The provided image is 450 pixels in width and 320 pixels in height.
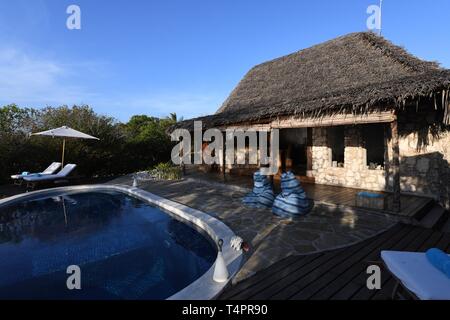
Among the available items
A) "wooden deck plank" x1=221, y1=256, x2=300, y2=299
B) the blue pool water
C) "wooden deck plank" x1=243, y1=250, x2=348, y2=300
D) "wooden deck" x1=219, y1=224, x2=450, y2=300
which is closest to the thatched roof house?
"wooden deck" x1=219, y1=224, x2=450, y2=300

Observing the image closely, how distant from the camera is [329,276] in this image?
346 centimetres

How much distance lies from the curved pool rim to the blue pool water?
10.5 inches

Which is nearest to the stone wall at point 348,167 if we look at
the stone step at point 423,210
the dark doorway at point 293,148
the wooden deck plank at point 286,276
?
the stone step at point 423,210

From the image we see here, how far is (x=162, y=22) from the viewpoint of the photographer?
11789mm

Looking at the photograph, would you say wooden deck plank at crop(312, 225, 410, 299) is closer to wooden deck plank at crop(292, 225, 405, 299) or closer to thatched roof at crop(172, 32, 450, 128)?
wooden deck plank at crop(292, 225, 405, 299)

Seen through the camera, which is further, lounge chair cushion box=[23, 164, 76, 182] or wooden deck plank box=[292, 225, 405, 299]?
lounge chair cushion box=[23, 164, 76, 182]

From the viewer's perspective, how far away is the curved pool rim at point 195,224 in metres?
3.20

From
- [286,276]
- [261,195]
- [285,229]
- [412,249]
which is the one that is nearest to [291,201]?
[285,229]

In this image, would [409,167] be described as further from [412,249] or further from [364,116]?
[412,249]

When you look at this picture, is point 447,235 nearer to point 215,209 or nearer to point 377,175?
point 377,175

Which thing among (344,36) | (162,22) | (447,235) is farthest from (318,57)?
(447,235)

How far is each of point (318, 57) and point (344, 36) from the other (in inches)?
67.1

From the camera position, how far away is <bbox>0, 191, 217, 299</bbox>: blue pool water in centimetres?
395

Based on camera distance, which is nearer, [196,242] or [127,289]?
[127,289]
